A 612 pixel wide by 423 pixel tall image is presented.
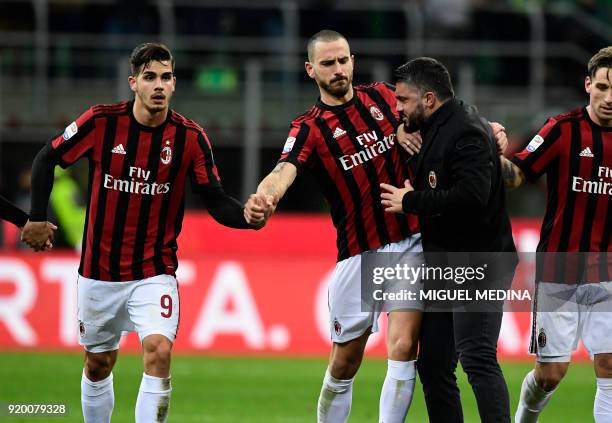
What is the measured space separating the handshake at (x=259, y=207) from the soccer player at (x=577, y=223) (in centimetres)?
150

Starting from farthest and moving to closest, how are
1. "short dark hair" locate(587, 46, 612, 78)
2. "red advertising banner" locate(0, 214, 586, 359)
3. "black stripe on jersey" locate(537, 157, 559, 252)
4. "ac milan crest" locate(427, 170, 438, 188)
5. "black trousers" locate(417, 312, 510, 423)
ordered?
"red advertising banner" locate(0, 214, 586, 359)
"black stripe on jersey" locate(537, 157, 559, 252)
"short dark hair" locate(587, 46, 612, 78)
"ac milan crest" locate(427, 170, 438, 188)
"black trousers" locate(417, 312, 510, 423)

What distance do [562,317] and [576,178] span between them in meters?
0.87

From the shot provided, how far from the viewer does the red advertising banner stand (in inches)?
544

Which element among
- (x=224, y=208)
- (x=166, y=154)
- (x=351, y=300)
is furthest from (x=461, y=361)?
(x=166, y=154)

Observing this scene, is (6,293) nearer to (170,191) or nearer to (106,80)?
(106,80)

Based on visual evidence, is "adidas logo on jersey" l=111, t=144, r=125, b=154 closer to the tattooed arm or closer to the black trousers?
the black trousers

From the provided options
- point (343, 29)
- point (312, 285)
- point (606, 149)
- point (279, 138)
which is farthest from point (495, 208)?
point (343, 29)

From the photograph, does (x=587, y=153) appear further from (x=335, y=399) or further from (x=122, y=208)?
(x=122, y=208)

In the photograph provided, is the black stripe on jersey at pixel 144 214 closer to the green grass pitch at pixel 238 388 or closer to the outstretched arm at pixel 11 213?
the outstretched arm at pixel 11 213

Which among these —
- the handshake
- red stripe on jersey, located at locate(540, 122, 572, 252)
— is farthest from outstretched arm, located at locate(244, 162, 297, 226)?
red stripe on jersey, located at locate(540, 122, 572, 252)

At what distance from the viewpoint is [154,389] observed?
24.3 feet

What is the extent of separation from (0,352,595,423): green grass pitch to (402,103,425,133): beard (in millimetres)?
3132

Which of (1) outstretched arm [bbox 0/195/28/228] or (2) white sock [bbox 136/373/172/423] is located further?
(1) outstretched arm [bbox 0/195/28/228]

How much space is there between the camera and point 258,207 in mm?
7570
